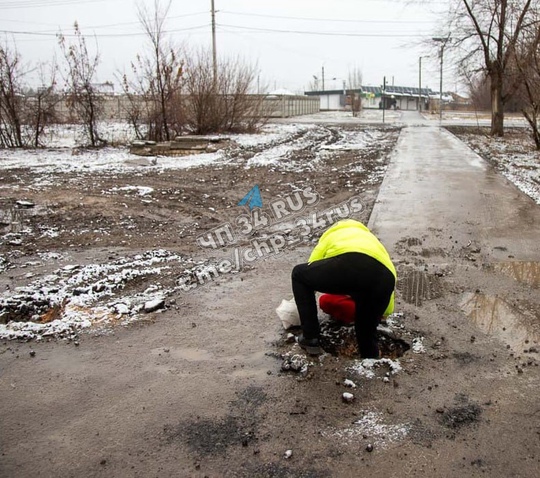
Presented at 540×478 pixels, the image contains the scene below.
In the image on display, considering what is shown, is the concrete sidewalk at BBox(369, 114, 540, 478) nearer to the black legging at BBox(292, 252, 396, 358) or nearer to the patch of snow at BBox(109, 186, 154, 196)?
the black legging at BBox(292, 252, 396, 358)

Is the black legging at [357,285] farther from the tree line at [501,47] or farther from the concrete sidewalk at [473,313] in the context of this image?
the tree line at [501,47]

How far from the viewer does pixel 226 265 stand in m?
6.23

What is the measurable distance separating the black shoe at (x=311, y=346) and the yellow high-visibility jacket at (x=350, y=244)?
0.64m

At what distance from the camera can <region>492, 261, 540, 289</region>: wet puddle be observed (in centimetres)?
553

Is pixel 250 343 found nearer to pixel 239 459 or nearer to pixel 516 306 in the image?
pixel 239 459

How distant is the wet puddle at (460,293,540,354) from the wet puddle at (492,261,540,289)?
0.69 metres

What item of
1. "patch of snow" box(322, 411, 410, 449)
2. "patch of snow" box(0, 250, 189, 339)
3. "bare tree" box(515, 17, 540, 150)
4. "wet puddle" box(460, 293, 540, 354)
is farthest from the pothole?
"bare tree" box(515, 17, 540, 150)

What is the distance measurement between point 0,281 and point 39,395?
8.76 feet

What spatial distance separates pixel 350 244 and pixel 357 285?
0.29 meters

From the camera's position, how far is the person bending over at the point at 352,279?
3549 millimetres

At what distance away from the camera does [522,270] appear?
5867mm

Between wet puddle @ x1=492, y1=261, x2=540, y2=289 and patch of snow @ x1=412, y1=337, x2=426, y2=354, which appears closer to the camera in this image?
patch of snow @ x1=412, y1=337, x2=426, y2=354

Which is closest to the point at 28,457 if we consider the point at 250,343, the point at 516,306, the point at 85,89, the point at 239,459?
the point at 239,459

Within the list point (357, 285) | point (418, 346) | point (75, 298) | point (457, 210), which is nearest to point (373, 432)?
point (357, 285)
